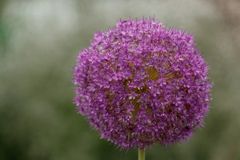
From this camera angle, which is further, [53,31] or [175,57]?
[53,31]

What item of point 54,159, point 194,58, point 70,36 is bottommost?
point 54,159

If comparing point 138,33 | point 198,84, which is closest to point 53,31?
point 138,33

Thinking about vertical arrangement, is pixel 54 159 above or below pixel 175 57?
below

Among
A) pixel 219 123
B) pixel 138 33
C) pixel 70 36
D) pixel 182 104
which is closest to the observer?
pixel 182 104

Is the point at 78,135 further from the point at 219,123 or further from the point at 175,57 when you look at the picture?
the point at 175,57

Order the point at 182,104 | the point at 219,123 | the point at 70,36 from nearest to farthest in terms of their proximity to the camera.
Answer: the point at 182,104 → the point at 219,123 → the point at 70,36

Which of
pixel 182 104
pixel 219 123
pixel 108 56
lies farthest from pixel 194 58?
pixel 219 123
